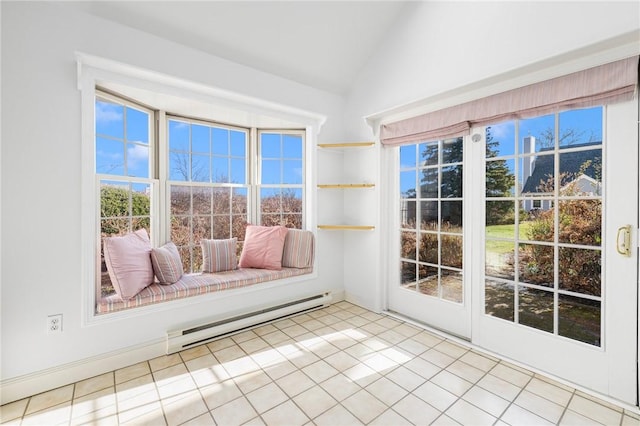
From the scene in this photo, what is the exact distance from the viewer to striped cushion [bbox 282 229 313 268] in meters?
3.28

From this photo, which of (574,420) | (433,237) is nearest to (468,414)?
(574,420)

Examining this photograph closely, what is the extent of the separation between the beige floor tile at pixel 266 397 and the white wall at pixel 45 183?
106 cm

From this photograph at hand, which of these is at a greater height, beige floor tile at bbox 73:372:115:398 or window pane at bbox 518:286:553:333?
window pane at bbox 518:286:553:333

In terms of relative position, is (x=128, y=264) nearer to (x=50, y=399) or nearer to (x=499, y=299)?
(x=50, y=399)

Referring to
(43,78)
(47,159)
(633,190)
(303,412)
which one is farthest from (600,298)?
(43,78)

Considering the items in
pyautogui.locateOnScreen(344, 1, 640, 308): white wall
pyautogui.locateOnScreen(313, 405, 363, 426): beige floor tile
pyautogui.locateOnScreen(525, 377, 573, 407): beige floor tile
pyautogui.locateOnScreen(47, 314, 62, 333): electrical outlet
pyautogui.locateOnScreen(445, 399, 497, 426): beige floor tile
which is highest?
pyautogui.locateOnScreen(344, 1, 640, 308): white wall

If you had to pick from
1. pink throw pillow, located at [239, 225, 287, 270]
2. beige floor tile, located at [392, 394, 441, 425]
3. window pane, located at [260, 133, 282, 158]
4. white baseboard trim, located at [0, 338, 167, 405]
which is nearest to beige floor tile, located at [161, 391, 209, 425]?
white baseboard trim, located at [0, 338, 167, 405]

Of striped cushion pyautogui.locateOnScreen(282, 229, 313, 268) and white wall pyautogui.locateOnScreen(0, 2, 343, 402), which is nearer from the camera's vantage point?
white wall pyautogui.locateOnScreen(0, 2, 343, 402)

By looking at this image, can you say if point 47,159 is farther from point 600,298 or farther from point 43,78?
point 600,298

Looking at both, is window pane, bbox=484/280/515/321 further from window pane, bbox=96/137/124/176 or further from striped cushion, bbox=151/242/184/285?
window pane, bbox=96/137/124/176

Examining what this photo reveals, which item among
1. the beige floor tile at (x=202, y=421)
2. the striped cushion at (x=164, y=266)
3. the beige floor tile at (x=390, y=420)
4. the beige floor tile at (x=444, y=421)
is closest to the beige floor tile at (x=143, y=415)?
the beige floor tile at (x=202, y=421)

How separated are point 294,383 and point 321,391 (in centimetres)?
20

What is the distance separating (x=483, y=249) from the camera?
246 centimetres

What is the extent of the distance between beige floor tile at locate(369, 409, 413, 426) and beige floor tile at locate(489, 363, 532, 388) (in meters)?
0.89
